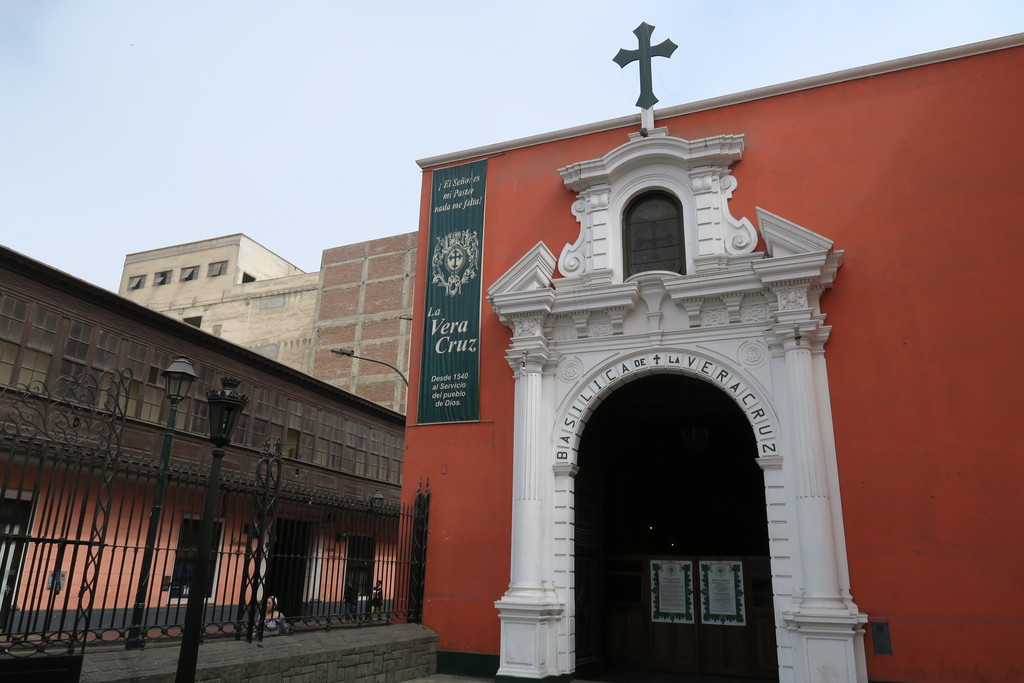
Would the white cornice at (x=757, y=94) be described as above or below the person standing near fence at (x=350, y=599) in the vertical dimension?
above

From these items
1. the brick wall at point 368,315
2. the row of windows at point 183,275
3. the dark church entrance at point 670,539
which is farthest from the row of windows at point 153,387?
the row of windows at point 183,275

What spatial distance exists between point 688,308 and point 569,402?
2.21 metres

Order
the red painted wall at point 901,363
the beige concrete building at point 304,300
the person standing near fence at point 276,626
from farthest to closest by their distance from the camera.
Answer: the beige concrete building at point 304,300 → the person standing near fence at point 276,626 → the red painted wall at point 901,363

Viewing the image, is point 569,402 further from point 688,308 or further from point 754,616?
point 754,616

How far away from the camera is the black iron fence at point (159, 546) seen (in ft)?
20.5

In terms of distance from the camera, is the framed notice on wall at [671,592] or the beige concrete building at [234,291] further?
the beige concrete building at [234,291]

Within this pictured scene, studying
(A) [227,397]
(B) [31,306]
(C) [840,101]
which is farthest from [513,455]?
(B) [31,306]

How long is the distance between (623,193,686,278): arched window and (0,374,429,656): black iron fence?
508 cm

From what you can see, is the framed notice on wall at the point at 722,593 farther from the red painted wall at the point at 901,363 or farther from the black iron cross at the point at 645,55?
the black iron cross at the point at 645,55

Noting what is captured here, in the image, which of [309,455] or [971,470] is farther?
[309,455]

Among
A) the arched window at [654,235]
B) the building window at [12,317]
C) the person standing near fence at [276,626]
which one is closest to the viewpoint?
the person standing near fence at [276,626]

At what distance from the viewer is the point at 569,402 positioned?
36.2 ft

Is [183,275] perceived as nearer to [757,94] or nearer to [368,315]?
[368,315]

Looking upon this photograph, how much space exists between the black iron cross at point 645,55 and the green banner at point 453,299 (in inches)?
116
